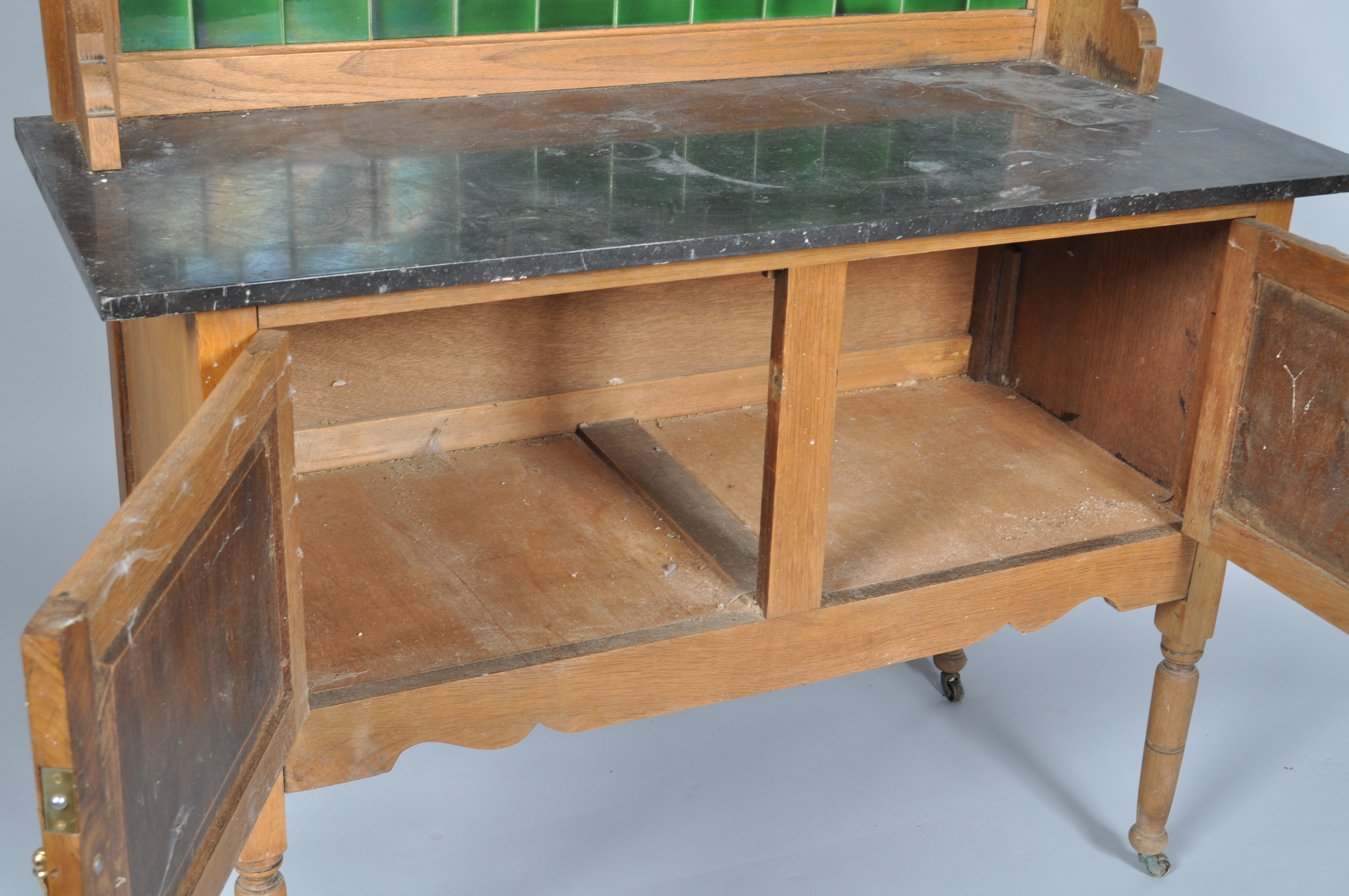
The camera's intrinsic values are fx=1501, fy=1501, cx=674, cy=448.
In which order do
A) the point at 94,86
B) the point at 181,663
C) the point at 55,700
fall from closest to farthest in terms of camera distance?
the point at 55,700, the point at 181,663, the point at 94,86

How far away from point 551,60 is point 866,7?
547 mm

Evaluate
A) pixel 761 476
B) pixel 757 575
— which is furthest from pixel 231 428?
pixel 761 476

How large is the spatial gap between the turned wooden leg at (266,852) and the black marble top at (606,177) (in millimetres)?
599

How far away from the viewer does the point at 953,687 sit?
115 inches

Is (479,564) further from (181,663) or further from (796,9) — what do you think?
(796,9)

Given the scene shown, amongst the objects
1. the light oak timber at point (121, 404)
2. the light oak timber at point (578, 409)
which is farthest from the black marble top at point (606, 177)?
the light oak timber at point (578, 409)

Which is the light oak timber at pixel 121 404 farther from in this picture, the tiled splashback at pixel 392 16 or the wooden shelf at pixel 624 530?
the tiled splashback at pixel 392 16

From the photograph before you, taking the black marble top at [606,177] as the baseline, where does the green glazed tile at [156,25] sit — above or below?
above

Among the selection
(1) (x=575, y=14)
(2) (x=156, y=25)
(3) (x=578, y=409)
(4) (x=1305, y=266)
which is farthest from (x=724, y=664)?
(2) (x=156, y=25)

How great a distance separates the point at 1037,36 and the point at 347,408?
1296 millimetres

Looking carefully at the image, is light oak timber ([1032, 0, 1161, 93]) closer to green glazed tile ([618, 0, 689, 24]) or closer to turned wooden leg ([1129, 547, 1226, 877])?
green glazed tile ([618, 0, 689, 24])

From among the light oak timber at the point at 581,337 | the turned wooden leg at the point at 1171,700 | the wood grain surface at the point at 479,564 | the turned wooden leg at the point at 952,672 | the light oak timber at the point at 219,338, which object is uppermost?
the light oak timber at the point at 219,338

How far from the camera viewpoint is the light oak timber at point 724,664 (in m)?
1.73

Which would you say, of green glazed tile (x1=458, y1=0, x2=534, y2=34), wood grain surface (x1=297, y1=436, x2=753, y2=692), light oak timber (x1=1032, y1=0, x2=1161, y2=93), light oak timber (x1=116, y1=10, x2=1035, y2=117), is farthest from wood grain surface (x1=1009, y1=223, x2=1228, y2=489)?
green glazed tile (x1=458, y1=0, x2=534, y2=34)
